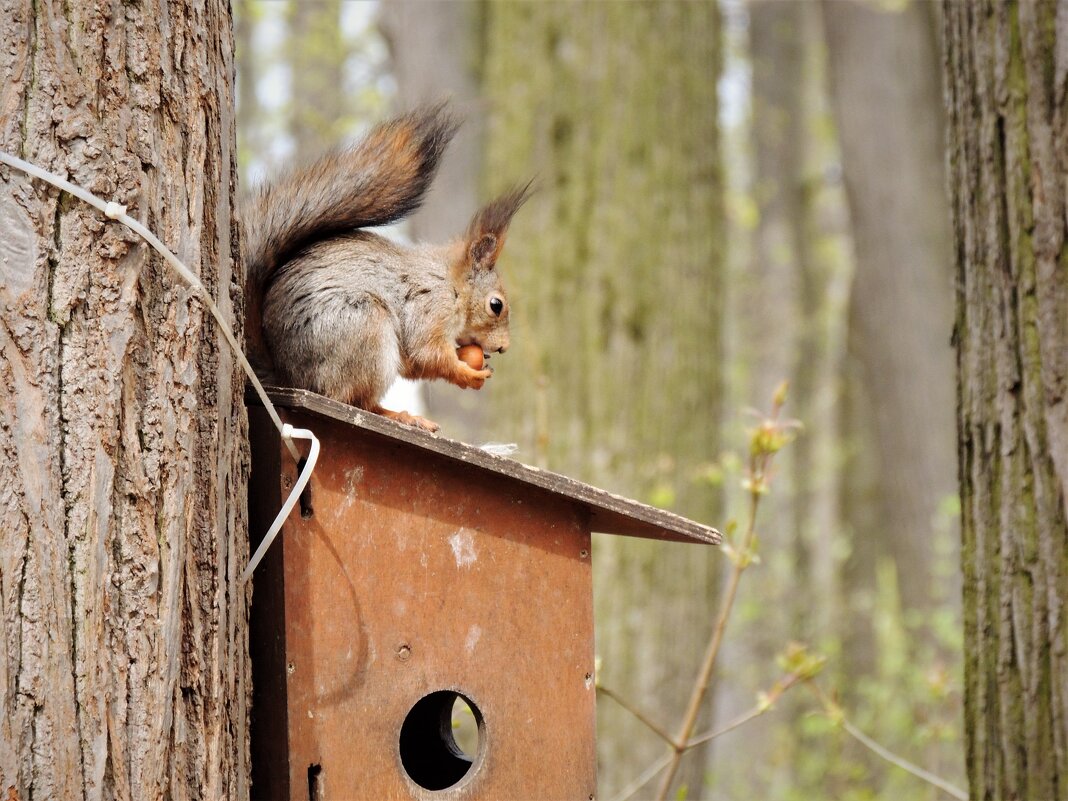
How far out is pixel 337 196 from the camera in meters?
1.93

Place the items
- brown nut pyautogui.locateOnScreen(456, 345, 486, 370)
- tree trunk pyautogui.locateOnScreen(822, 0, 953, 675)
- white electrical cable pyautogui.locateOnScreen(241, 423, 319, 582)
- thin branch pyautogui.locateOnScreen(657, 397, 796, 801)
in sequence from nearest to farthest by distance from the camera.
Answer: white electrical cable pyautogui.locateOnScreen(241, 423, 319, 582) → brown nut pyautogui.locateOnScreen(456, 345, 486, 370) → thin branch pyautogui.locateOnScreen(657, 397, 796, 801) → tree trunk pyautogui.locateOnScreen(822, 0, 953, 675)

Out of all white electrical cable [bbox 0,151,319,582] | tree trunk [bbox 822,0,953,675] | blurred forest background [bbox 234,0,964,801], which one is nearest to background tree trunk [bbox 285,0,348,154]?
blurred forest background [bbox 234,0,964,801]

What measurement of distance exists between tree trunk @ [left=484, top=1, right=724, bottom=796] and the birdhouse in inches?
76.1

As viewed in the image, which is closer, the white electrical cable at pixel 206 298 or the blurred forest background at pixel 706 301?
the white electrical cable at pixel 206 298

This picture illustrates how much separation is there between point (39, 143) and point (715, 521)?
133 inches

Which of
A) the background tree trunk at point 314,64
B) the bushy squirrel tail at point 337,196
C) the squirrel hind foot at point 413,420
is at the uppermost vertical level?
the background tree trunk at point 314,64

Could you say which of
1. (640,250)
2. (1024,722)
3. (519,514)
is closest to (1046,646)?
(1024,722)

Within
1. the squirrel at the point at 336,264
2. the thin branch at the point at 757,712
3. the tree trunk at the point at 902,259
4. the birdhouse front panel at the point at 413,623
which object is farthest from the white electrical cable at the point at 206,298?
the tree trunk at the point at 902,259

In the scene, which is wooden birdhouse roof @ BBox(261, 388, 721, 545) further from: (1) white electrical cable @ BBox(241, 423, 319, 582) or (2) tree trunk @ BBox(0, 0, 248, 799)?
(2) tree trunk @ BBox(0, 0, 248, 799)

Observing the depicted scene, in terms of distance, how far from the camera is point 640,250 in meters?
4.16

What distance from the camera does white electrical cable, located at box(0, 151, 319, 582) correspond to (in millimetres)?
1374

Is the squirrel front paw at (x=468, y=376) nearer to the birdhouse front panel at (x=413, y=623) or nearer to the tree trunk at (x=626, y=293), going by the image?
the birdhouse front panel at (x=413, y=623)

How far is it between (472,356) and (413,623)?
1.84 feet

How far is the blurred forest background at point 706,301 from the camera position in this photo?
13.4ft
